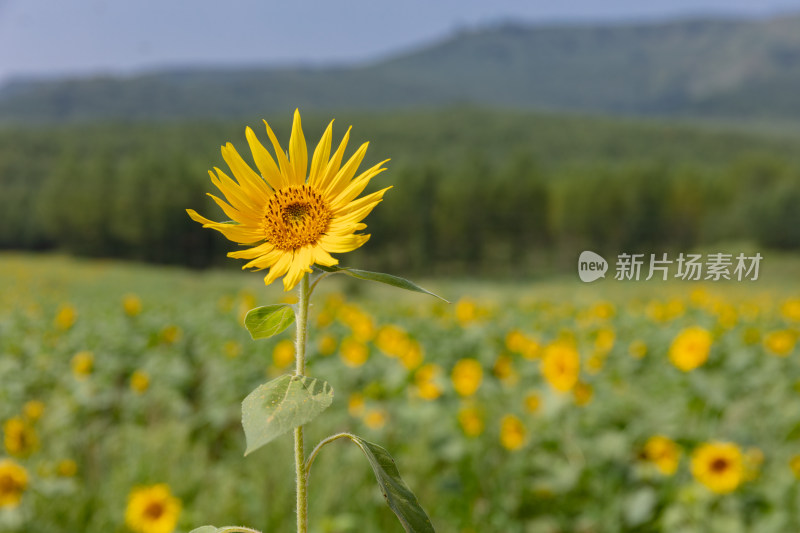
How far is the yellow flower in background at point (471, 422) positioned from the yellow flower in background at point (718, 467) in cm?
93

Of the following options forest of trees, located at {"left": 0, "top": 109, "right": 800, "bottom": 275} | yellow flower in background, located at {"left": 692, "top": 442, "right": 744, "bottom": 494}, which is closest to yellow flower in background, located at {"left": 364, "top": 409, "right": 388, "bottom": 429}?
yellow flower in background, located at {"left": 692, "top": 442, "right": 744, "bottom": 494}

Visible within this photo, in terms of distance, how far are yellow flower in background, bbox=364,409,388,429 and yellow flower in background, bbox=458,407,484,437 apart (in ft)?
1.31

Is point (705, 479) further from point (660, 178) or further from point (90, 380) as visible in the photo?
point (660, 178)

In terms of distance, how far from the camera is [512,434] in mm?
2859

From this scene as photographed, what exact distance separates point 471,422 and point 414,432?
435 mm

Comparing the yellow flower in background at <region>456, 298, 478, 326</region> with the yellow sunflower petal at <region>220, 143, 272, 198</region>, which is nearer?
the yellow sunflower petal at <region>220, 143, 272, 198</region>

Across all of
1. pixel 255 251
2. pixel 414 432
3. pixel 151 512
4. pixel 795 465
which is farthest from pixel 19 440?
pixel 795 465

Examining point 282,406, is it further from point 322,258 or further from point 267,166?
point 267,166

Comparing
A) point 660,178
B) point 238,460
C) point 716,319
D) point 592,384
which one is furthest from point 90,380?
point 660,178

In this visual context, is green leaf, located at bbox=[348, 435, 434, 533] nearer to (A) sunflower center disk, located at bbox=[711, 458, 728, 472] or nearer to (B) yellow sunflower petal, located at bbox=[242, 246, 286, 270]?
(B) yellow sunflower petal, located at bbox=[242, 246, 286, 270]

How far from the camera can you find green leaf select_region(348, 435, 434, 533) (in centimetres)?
41

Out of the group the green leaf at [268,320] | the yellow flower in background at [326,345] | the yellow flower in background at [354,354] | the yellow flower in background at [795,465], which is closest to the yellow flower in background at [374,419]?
the yellow flower in background at [354,354]

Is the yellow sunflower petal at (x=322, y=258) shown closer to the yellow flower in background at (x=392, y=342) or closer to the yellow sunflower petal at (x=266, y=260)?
the yellow sunflower petal at (x=266, y=260)

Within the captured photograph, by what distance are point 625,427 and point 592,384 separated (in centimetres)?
38
